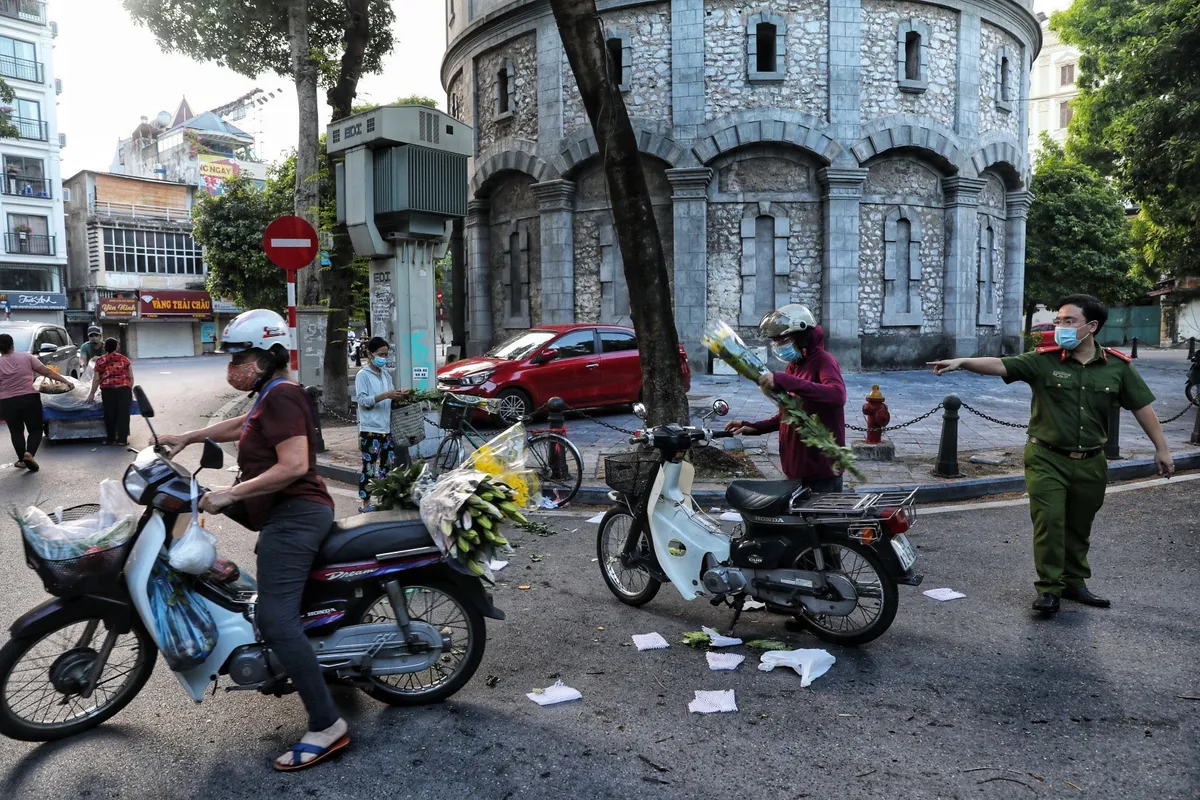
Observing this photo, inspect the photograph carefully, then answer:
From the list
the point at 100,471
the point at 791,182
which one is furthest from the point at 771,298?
the point at 100,471

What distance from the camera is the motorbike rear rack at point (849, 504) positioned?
434 cm

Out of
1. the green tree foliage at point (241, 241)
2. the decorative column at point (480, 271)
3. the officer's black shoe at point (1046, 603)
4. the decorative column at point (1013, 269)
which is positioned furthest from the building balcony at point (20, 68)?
the officer's black shoe at point (1046, 603)

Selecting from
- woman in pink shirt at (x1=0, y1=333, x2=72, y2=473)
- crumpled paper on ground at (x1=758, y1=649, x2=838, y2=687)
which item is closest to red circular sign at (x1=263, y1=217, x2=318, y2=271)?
woman in pink shirt at (x1=0, y1=333, x2=72, y2=473)

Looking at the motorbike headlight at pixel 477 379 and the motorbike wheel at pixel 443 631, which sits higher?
the motorbike headlight at pixel 477 379

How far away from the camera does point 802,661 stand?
4.22m

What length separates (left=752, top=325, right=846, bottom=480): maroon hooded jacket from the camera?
14.9ft

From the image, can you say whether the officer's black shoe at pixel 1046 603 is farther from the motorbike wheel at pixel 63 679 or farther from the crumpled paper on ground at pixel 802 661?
the motorbike wheel at pixel 63 679

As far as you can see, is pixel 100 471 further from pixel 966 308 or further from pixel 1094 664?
pixel 966 308

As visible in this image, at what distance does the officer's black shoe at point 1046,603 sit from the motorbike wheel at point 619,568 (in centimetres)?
219

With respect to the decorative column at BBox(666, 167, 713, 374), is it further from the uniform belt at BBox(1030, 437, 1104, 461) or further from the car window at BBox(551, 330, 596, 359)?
the uniform belt at BBox(1030, 437, 1104, 461)

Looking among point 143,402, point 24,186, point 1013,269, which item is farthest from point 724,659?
point 24,186

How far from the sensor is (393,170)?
32.8 feet

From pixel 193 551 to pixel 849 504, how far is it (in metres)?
3.05

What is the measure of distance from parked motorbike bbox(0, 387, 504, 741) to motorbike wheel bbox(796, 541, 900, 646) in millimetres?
1878
